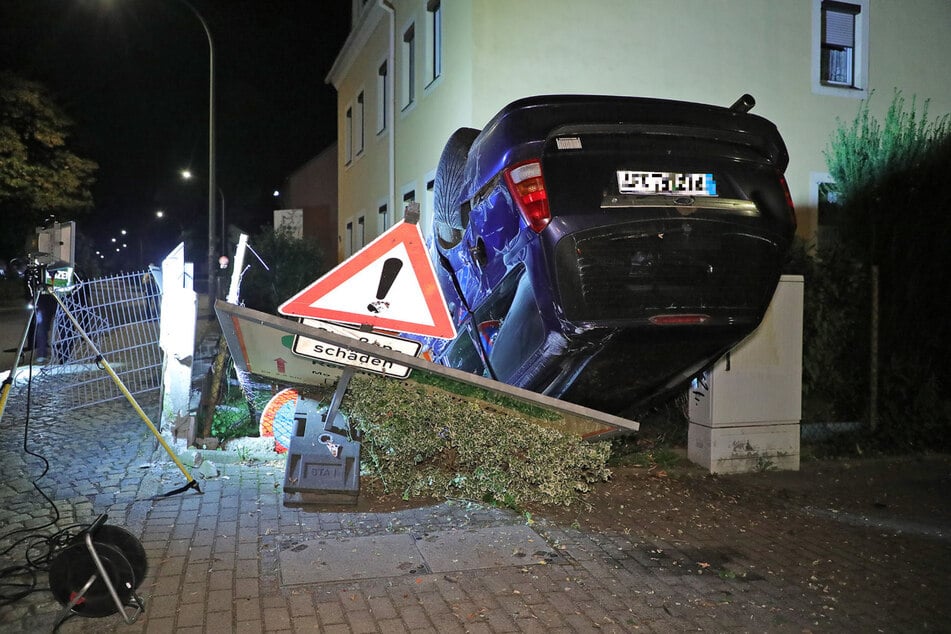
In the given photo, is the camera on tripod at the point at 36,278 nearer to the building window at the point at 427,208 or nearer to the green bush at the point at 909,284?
the green bush at the point at 909,284

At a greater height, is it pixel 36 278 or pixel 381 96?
pixel 381 96

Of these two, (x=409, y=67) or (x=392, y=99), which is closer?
(x=409, y=67)

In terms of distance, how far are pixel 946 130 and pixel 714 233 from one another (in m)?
5.98

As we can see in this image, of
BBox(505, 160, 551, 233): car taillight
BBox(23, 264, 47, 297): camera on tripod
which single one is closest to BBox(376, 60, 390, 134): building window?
BBox(23, 264, 47, 297): camera on tripod

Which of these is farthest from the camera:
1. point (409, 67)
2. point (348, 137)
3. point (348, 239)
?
point (348, 239)

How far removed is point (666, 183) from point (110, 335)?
6.15 metres

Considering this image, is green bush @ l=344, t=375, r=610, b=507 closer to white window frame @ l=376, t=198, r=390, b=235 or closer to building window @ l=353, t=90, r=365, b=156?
white window frame @ l=376, t=198, r=390, b=235

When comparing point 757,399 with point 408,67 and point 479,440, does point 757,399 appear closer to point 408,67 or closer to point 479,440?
point 479,440

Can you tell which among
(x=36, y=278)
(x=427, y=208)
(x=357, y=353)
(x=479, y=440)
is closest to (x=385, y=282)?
(x=357, y=353)

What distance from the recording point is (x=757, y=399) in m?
6.57

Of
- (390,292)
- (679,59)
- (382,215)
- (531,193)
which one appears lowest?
(390,292)

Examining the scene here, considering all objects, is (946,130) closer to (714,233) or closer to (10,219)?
(714,233)

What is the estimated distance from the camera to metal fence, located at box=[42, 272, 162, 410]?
7.34 m

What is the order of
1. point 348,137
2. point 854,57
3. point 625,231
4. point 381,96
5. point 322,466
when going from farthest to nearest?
point 348,137
point 381,96
point 854,57
point 322,466
point 625,231
